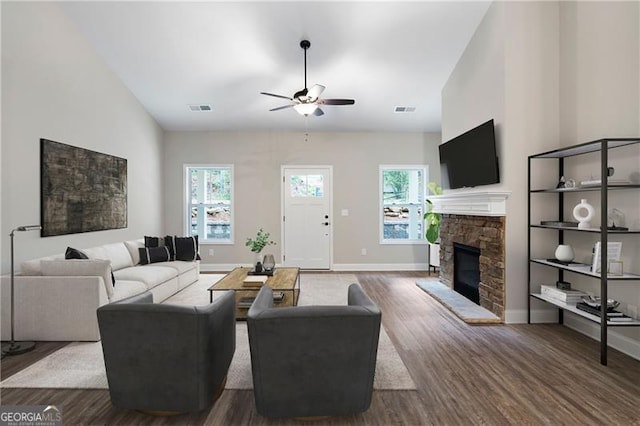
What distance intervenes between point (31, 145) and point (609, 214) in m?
5.89

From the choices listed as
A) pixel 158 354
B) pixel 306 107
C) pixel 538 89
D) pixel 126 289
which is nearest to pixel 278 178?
pixel 306 107

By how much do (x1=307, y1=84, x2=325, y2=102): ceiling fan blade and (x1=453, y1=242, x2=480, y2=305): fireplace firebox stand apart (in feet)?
9.33

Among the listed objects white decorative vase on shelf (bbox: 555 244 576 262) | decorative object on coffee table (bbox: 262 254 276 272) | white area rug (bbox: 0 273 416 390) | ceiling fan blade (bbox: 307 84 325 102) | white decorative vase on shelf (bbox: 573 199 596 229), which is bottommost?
white area rug (bbox: 0 273 416 390)

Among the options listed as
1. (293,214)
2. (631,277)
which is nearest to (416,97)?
(293,214)

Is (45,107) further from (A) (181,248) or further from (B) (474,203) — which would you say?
(B) (474,203)

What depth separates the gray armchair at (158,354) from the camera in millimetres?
1838

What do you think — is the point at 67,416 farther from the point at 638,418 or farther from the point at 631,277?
the point at 631,277

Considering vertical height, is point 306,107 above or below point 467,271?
above

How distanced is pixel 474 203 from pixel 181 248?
4440mm

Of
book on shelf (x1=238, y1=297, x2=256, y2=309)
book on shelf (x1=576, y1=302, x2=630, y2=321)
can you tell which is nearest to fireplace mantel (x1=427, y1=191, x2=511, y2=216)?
book on shelf (x1=576, y1=302, x2=630, y2=321)

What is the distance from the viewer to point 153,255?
199 inches

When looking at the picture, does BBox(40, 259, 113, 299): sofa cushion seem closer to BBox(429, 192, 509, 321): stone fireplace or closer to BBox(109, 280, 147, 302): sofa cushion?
BBox(109, 280, 147, 302): sofa cushion

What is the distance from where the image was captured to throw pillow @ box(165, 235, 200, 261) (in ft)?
17.5

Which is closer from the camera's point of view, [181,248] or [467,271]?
[467,271]
